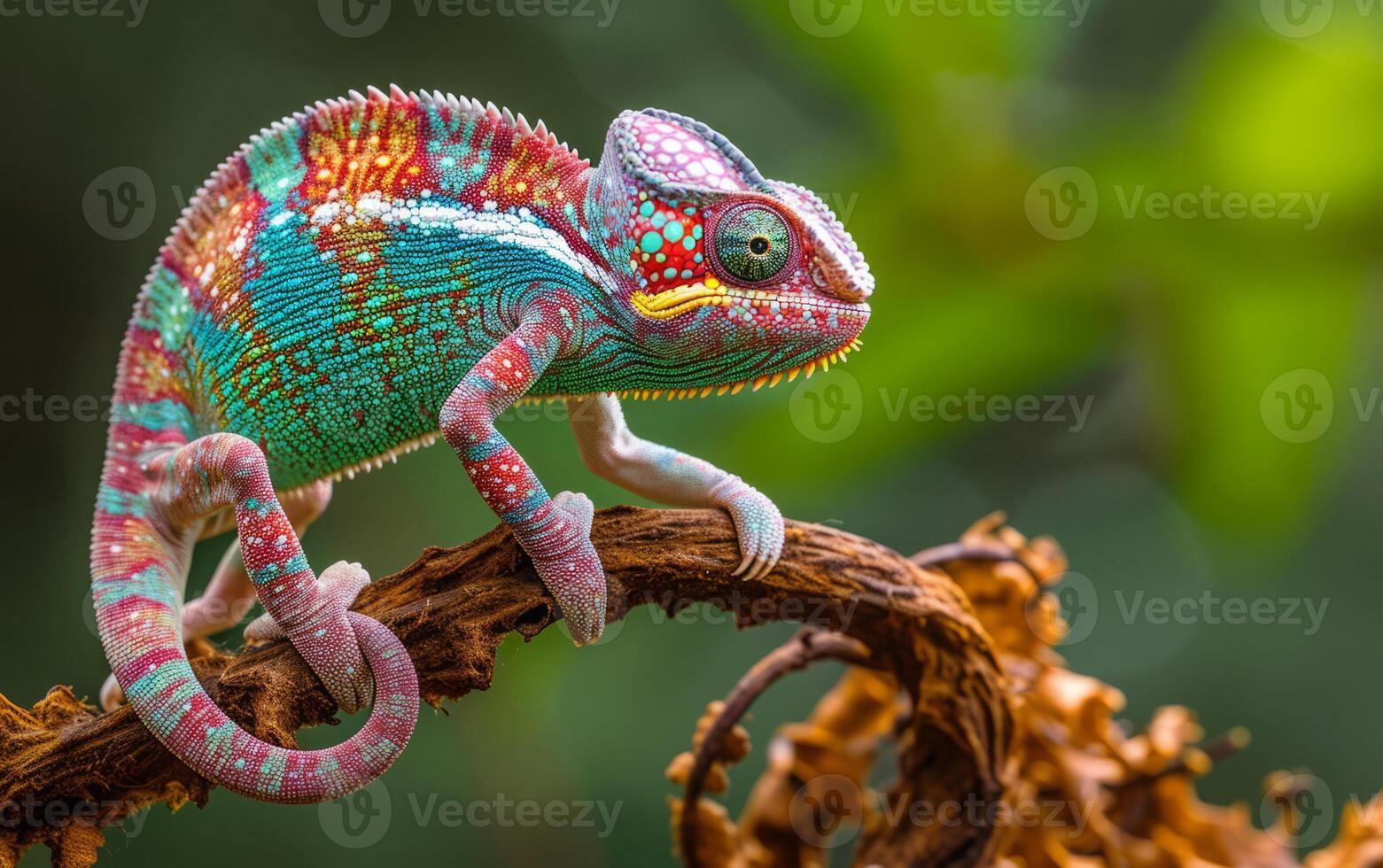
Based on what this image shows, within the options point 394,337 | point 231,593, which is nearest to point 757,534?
point 394,337

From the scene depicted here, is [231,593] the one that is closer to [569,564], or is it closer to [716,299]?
[569,564]

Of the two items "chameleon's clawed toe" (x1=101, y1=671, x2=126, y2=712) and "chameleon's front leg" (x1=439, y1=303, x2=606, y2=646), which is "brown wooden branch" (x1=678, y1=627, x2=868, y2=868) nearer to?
"chameleon's front leg" (x1=439, y1=303, x2=606, y2=646)

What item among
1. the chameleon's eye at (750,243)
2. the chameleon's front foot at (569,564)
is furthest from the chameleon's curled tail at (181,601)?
the chameleon's eye at (750,243)

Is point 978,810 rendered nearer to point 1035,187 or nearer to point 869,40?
point 1035,187

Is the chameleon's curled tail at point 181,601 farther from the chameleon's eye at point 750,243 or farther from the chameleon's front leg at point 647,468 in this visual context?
the chameleon's eye at point 750,243

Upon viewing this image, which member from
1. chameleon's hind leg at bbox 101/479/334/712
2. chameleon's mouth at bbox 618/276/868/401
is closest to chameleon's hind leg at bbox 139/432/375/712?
chameleon's hind leg at bbox 101/479/334/712
